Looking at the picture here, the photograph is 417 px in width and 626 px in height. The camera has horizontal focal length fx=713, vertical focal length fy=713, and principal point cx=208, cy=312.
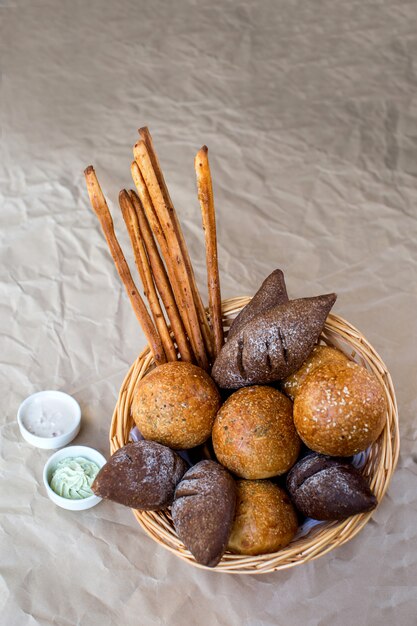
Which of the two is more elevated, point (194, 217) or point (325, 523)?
point (194, 217)

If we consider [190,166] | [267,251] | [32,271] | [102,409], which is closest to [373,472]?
[102,409]

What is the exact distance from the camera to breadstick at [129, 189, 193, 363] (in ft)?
3.12

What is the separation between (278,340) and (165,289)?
0.62 feet

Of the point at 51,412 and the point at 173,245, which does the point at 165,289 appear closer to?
the point at 173,245

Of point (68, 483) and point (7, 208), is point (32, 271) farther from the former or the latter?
point (68, 483)

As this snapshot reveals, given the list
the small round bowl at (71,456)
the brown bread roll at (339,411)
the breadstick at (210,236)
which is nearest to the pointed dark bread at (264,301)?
the breadstick at (210,236)

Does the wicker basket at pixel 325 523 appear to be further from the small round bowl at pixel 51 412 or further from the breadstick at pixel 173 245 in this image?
the small round bowl at pixel 51 412

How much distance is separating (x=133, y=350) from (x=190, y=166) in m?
0.52

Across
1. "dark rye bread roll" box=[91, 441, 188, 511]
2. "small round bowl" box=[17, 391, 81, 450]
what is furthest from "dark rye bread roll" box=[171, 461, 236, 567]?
"small round bowl" box=[17, 391, 81, 450]

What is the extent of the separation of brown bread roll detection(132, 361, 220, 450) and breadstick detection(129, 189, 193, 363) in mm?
73

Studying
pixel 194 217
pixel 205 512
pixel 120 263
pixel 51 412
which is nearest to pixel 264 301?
pixel 120 263

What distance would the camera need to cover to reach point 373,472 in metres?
0.89

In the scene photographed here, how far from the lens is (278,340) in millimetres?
873

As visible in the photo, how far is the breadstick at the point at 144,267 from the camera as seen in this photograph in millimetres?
929
